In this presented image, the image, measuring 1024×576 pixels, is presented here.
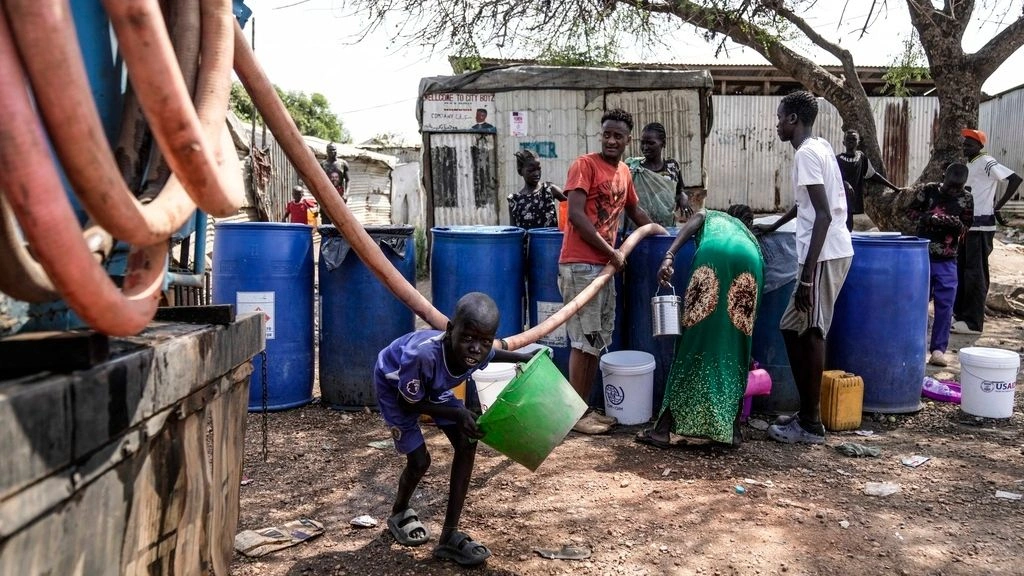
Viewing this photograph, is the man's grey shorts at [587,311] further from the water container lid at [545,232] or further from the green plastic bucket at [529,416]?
the green plastic bucket at [529,416]

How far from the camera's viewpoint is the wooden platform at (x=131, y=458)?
3.41 ft

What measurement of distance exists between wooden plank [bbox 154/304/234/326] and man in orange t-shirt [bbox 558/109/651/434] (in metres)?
2.67

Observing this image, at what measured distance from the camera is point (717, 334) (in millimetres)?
4020

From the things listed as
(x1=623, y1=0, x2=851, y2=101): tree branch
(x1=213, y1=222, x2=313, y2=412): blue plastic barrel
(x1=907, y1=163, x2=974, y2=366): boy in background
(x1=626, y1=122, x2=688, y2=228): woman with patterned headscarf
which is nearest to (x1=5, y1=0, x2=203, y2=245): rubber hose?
(x1=213, y1=222, x2=313, y2=412): blue plastic barrel

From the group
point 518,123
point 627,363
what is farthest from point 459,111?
point 627,363

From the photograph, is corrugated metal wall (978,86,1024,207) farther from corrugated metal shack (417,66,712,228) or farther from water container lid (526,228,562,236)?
water container lid (526,228,562,236)

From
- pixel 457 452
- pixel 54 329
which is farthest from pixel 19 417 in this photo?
pixel 457 452

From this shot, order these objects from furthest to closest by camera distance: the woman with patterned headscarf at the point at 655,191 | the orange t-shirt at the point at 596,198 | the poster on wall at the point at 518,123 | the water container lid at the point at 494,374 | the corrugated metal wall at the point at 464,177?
1. the corrugated metal wall at the point at 464,177
2. the poster on wall at the point at 518,123
3. the woman with patterned headscarf at the point at 655,191
4. the orange t-shirt at the point at 596,198
5. the water container lid at the point at 494,374

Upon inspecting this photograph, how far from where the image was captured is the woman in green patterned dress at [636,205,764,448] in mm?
3986

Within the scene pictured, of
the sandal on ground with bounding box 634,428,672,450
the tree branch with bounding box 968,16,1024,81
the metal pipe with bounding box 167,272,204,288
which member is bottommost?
the sandal on ground with bounding box 634,428,672,450

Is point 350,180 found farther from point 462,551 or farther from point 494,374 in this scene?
point 462,551

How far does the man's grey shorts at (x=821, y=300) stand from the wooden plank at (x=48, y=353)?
3660 millimetres

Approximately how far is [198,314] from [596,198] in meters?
2.86

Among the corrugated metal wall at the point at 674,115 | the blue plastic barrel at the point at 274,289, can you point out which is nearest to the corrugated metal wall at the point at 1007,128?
the corrugated metal wall at the point at 674,115
